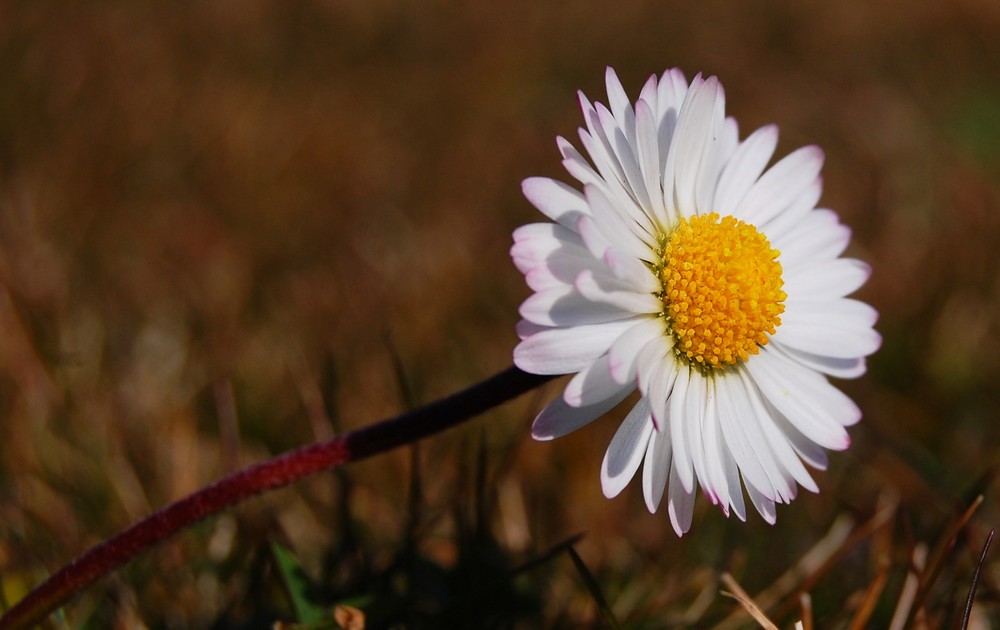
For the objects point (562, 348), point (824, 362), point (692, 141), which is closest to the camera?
point (562, 348)

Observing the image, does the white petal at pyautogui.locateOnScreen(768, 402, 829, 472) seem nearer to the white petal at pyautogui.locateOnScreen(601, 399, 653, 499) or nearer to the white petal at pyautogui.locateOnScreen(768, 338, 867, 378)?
the white petal at pyautogui.locateOnScreen(768, 338, 867, 378)

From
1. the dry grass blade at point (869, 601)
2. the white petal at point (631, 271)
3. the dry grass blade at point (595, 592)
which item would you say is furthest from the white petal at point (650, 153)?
the dry grass blade at point (869, 601)

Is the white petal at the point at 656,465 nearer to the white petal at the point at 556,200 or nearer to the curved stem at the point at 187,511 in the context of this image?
the curved stem at the point at 187,511

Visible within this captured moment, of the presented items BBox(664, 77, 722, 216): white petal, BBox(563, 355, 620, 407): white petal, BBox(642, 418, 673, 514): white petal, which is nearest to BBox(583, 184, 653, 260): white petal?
BBox(664, 77, 722, 216): white petal

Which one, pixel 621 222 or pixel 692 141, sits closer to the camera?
pixel 621 222

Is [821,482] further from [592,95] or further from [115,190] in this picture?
[592,95]

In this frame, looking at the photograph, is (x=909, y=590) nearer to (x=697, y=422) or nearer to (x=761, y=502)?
(x=761, y=502)

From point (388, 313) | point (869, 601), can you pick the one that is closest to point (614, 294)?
point (869, 601)
